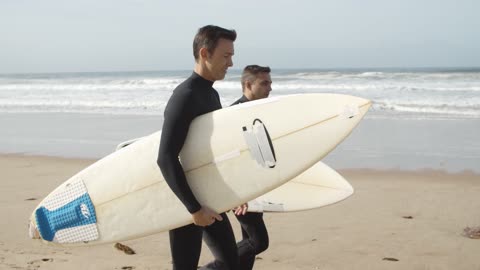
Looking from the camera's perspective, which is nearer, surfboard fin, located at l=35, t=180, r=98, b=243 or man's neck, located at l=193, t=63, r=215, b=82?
man's neck, located at l=193, t=63, r=215, b=82

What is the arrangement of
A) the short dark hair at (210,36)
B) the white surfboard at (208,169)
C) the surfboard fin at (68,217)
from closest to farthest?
the short dark hair at (210,36)
the white surfboard at (208,169)
the surfboard fin at (68,217)

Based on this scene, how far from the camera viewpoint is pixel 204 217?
213 centimetres

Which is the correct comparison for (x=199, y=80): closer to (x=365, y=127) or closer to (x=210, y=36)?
(x=210, y=36)

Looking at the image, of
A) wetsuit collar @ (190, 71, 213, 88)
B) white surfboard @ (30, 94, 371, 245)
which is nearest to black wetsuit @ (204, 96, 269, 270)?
white surfboard @ (30, 94, 371, 245)

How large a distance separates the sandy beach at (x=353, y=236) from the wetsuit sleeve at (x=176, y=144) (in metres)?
1.81

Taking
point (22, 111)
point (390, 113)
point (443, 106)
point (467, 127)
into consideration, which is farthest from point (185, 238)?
point (22, 111)

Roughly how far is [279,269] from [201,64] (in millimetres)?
1923

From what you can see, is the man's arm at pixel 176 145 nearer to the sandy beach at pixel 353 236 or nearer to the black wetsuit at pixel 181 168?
the black wetsuit at pixel 181 168

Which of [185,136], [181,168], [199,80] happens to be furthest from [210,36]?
[181,168]

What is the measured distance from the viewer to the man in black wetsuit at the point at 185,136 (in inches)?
80.4

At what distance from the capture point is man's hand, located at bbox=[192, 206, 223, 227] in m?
2.11

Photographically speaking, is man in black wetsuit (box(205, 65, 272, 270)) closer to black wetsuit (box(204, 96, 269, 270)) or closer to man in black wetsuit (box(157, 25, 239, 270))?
black wetsuit (box(204, 96, 269, 270))

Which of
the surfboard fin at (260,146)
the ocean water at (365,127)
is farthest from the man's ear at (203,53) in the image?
the ocean water at (365,127)

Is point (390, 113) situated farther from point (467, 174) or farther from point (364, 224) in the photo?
point (364, 224)
